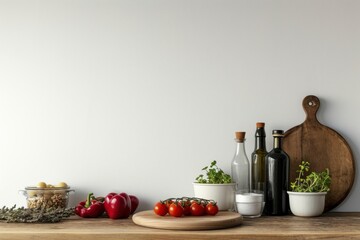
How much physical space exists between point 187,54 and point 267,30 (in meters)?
0.37

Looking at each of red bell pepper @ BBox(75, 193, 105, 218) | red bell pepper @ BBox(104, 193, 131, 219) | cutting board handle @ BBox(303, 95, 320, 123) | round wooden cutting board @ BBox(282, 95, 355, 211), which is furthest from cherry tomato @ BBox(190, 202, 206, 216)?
cutting board handle @ BBox(303, 95, 320, 123)

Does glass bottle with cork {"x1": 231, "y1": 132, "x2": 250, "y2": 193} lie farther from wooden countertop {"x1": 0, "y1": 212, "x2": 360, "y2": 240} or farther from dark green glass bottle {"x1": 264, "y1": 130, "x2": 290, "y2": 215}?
wooden countertop {"x1": 0, "y1": 212, "x2": 360, "y2": 240}

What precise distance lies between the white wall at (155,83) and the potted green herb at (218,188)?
12 centimetres

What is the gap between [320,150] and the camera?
2393 mm

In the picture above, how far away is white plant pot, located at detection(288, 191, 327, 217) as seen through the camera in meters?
2.20

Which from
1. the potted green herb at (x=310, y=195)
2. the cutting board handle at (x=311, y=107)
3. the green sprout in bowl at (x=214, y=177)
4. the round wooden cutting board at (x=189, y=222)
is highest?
the cutting board handle at (x=311, y=107)

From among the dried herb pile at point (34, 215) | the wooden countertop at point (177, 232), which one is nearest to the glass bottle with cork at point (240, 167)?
the wooden countertop at point (177, 232)

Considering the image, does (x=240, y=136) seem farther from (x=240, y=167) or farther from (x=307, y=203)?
(x=307, y=203)

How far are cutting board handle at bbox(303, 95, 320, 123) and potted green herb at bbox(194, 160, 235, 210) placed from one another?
45 cm

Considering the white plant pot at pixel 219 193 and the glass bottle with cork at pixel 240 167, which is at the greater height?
the glass bottle with cork at pixel 240 167

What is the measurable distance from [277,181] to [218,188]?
0.25m

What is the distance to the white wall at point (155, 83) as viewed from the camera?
7.95ft

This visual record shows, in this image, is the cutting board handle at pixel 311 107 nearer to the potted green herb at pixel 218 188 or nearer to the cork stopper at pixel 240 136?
the cork stopper at pixel 240 136

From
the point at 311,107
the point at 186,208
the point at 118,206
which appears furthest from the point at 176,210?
the point at 311,107
